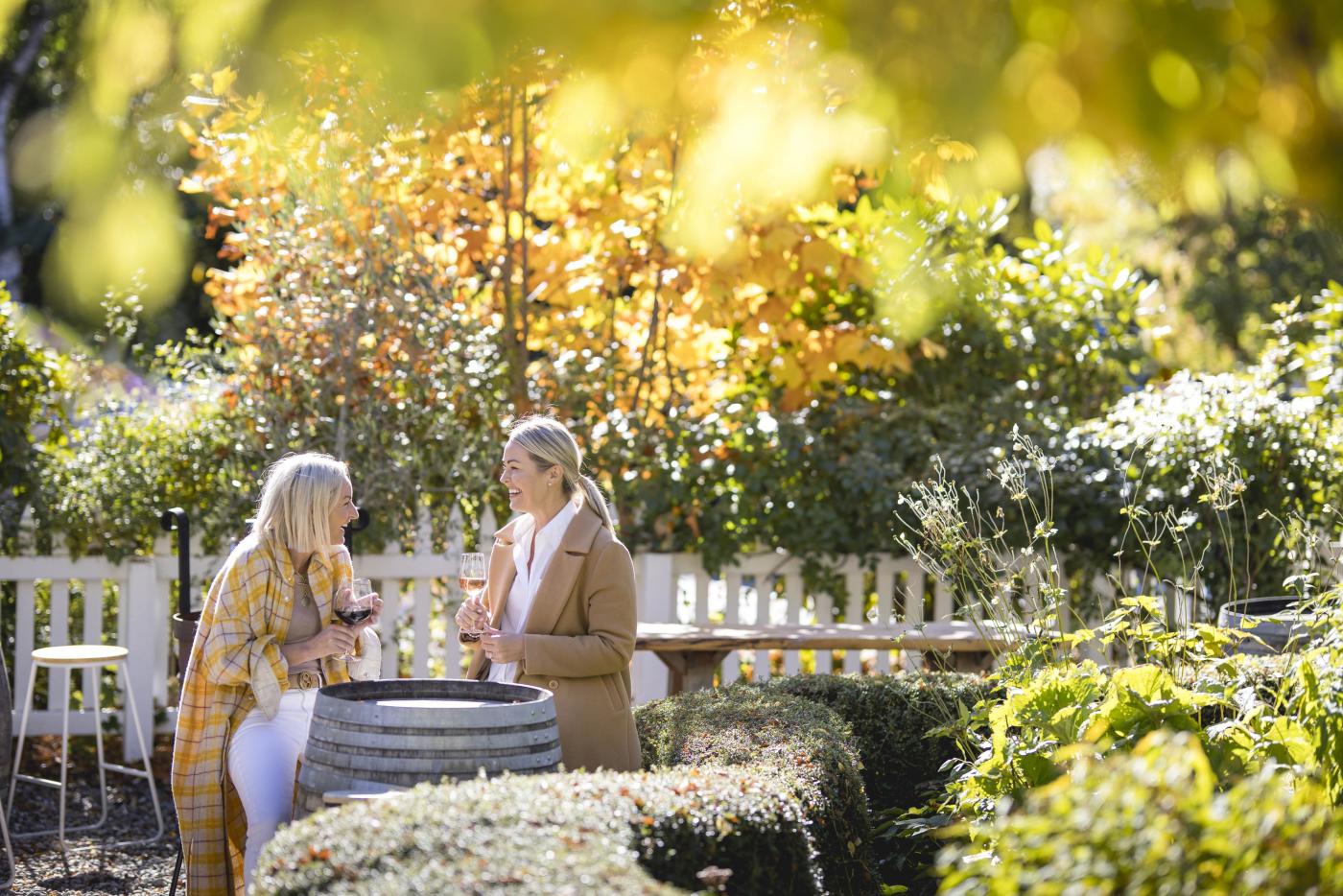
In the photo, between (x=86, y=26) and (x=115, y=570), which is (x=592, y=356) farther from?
(x=86, y=26)

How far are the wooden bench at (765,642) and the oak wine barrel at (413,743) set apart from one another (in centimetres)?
238

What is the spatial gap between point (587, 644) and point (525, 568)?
0.35 meters

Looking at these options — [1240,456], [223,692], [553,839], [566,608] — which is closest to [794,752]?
[566,608]

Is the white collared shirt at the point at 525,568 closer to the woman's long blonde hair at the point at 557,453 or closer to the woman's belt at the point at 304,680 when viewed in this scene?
the woman's long blonde hair at the point at 557,453

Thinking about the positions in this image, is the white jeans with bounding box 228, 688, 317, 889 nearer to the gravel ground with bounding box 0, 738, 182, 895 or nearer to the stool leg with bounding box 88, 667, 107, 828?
the gravel ground with bounding box 0, 738, 182, 895

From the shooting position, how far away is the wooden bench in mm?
5594

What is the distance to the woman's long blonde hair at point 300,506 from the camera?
3840 millimetres

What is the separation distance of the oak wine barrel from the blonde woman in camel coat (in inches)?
22.4

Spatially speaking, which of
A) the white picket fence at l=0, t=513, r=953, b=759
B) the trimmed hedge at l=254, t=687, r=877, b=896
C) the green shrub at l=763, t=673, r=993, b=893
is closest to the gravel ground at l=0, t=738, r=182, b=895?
the white picket fence at l=0, t=513, r=953, b=759

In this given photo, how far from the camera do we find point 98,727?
5758mm

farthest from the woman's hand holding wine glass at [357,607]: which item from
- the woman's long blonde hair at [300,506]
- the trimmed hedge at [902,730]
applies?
the trimmed hedge at [902,730]

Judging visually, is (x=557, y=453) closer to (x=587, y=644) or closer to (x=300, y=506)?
(x=587, y=644)

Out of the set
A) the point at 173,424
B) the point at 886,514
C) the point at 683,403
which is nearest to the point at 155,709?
the point at 173,424

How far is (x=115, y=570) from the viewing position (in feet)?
21.4
